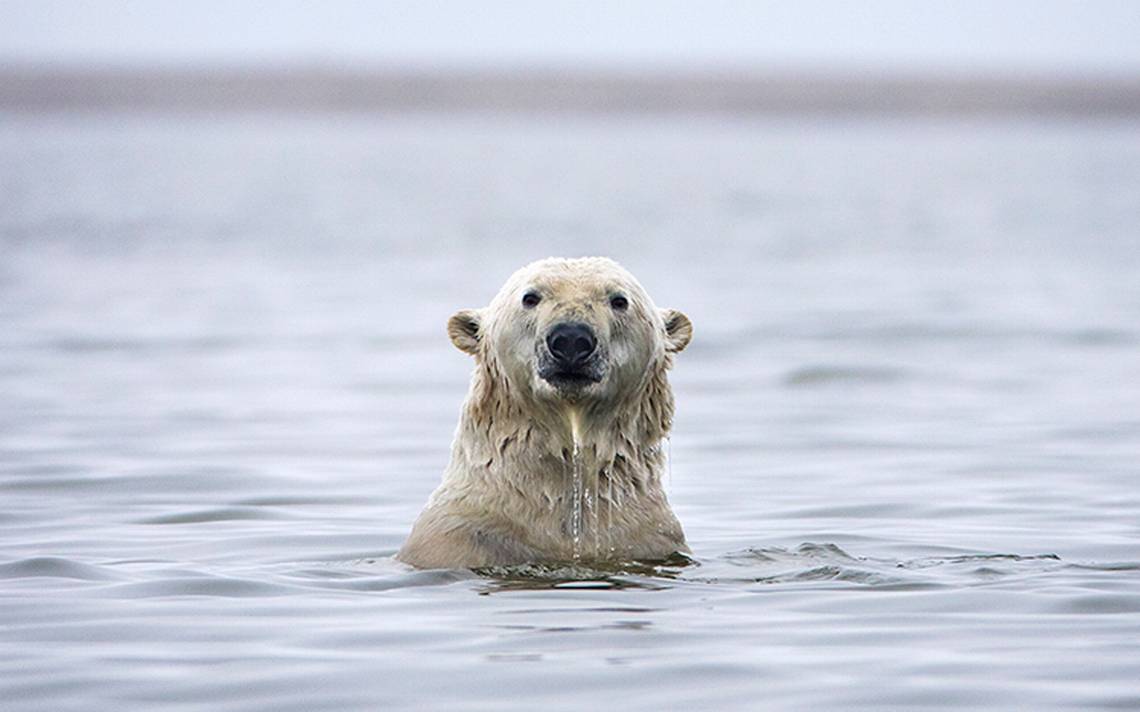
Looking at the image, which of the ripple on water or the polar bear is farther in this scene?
the ripple on water

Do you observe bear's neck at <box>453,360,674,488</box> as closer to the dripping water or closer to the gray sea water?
the dripping water

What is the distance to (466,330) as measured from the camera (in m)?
8.59

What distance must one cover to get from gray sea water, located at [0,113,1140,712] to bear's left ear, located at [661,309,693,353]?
0.93 metres

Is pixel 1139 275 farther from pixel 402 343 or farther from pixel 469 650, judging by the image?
pixel 469 650

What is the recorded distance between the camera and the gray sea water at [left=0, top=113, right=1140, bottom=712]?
21.8ft

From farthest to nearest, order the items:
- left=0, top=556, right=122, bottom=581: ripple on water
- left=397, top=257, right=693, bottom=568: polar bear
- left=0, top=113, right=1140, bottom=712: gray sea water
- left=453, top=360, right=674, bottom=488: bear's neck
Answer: left=0, top=556, right=122, bottom=581: ripple on water → left=453, top=360, right=674, bottom=488: bear's neck → left=397, top=257, right=693, bottom=568: polar bear → left=0, top=113, right=1140, bottom=712: gray sea water

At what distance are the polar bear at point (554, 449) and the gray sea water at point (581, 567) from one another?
16 cm

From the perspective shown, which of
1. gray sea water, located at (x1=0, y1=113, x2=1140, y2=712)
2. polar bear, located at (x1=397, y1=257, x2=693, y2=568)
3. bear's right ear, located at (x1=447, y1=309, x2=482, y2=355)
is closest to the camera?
gray sea water, located at (x1=0, y1=113, x2=1140, y2=712)

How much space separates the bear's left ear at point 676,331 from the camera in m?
8.60

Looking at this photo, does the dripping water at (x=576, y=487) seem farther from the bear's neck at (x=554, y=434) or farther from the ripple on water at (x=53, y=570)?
the ripple on water at (x=53, y=570)

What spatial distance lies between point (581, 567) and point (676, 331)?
43.4 inches

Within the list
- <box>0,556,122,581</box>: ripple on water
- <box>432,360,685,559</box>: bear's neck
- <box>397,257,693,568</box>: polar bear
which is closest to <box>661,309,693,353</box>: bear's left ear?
<box>397,257,693,568</box>: polar bear

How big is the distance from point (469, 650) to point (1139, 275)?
22.1m

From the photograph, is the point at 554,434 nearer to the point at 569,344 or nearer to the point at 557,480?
the point at 557,480
